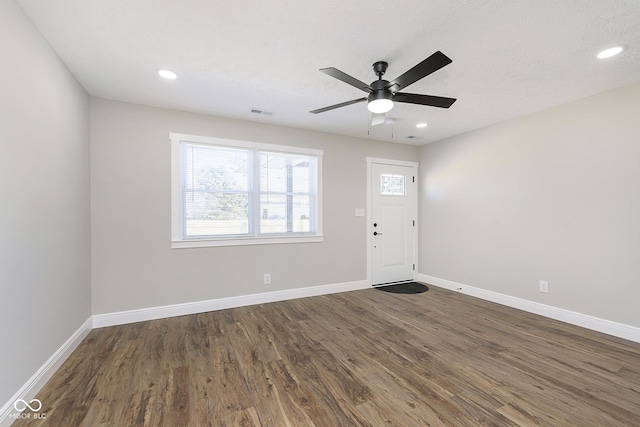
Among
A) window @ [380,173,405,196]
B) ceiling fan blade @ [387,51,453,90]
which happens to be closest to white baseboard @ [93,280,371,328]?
window @ [380,173,405,196]

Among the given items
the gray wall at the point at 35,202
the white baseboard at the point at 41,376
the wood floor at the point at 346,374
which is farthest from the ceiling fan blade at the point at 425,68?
the white baseboard at the point at 41,376

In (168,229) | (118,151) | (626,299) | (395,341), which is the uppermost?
(118,151)

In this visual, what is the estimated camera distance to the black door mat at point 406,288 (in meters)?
Answer: 4.54

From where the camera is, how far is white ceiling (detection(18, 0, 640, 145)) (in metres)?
1.78

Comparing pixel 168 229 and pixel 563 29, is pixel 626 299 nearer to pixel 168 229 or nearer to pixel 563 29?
pixel 563 29

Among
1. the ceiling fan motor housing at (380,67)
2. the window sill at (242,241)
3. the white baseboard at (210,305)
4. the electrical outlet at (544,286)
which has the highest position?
the ceiling fan motor housing at (380,67)

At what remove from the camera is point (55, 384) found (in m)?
2.05

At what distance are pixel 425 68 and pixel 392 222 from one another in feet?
11.4

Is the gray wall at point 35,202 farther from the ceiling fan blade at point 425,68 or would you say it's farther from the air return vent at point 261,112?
the ceiling fan blade at point 425,68

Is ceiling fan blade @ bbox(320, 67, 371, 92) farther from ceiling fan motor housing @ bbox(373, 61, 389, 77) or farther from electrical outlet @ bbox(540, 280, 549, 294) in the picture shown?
electrical outlet @ bbox(540, 280, 549, 294)

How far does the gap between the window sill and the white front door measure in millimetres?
1203

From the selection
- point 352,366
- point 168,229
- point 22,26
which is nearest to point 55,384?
point 168,229

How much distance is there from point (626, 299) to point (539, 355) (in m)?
1.30

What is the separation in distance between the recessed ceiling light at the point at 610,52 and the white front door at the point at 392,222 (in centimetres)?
299
